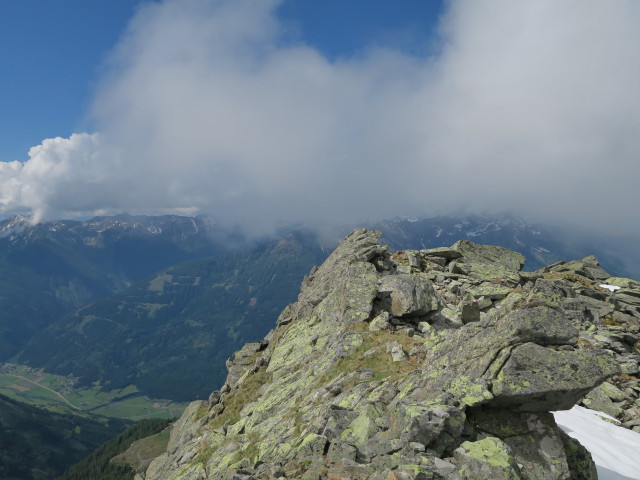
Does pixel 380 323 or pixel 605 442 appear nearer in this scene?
pixel 605 442

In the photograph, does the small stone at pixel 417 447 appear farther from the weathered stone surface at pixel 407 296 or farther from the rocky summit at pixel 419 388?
the weathered stone surface at pixel 407 296

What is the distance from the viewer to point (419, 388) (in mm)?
18156

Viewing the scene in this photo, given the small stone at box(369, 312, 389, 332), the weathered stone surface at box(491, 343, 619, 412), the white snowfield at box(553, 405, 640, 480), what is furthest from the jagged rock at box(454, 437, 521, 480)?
the small stone at box(369, 312, 389, 332)

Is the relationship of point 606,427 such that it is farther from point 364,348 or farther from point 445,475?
point 445,475

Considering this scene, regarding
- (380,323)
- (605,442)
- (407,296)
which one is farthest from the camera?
(407,296)

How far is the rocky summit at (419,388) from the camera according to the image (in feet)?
47.5

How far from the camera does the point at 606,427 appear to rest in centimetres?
2372

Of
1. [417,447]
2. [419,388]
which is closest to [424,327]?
[419,388]

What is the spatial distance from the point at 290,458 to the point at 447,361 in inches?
372

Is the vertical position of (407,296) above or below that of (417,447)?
above

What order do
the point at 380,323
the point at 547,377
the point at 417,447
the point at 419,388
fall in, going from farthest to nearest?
the point at 380,323 → the point at 419,388 → the point at 547,377 → the point at 417,447

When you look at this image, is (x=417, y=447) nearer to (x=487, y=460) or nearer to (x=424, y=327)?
(x=487, y=460)

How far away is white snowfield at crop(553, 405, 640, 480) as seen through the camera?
62.5 ft

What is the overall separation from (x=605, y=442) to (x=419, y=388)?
13752mm
